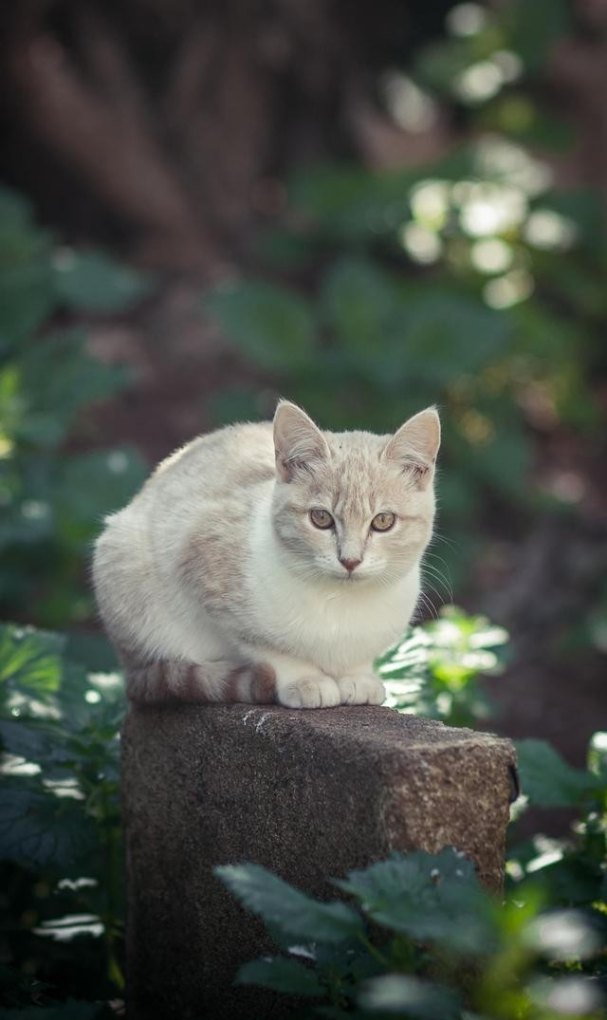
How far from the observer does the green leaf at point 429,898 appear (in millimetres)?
1929

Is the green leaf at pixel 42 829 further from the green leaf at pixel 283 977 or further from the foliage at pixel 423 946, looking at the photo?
the green leaf at pixel 283 977

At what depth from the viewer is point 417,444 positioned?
2766 millimetres

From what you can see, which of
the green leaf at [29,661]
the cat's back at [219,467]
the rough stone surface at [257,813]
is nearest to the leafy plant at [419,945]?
the rough stone surface at [257,813]

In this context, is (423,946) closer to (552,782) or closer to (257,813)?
(257,813)

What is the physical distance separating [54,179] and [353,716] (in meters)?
5.51

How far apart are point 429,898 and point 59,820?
1099mm

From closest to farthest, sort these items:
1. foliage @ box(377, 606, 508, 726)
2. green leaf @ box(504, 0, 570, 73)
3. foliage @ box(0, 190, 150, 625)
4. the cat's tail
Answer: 1. the cat's tail
2. foliage @ box(377, 606, 508, 726)
3. foliage @ box(0, 190, 150, 625)
4. green leaf @ box(504, 0, 570, 73)

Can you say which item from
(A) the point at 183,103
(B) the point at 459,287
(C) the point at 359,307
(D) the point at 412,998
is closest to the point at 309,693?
(D) the point at 412,998

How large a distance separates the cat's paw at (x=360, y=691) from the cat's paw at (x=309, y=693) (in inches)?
1.0

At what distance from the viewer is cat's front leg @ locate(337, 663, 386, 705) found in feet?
8.87

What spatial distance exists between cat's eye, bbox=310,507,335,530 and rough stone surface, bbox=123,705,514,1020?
376 mm

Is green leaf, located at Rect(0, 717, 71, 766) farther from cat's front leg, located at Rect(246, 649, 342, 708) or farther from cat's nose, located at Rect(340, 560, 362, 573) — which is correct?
cat's nose, located at Rect(340, 560, 362, 573)

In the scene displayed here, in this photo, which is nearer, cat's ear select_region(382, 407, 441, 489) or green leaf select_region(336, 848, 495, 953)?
green leaf select_region(336, 848, 495, 953)

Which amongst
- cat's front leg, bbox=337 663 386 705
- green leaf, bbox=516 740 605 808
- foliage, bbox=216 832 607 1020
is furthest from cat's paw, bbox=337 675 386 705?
foliage, bbox=216 832 607 1020
